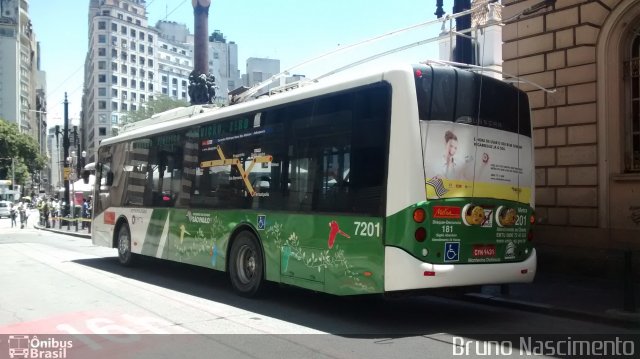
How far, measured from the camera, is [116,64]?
122188 mm

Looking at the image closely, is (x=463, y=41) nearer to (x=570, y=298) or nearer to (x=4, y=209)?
(x=570, y=298)

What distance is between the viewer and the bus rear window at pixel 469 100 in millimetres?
7062

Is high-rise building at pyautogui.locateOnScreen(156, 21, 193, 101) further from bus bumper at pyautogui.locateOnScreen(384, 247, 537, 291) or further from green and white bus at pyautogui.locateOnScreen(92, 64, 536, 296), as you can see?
bus bumper at pyautogui.locateOnScreen(384, 247, 537, 291)

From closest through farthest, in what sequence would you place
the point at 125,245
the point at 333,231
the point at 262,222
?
the point at 333,231 < the point at 262,222 < the point at 125,245

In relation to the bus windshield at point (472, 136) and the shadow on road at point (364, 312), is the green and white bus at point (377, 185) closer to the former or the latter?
the bus windshield at point (472, 136)

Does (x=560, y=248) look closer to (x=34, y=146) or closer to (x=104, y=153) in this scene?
(x=104, y=153)

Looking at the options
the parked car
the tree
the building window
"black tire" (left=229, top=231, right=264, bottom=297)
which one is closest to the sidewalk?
the building window

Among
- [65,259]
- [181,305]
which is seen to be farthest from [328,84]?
[65,259]

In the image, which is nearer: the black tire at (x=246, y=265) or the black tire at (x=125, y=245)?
the black tire at (x=246, y=265)

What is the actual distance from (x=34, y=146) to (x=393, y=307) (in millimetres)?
102675

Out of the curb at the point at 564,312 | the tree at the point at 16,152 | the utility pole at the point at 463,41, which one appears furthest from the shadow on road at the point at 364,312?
the tree at the point at 16,152

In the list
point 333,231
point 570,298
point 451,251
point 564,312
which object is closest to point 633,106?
point 570,298

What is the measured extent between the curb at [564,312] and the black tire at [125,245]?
8.21 metres

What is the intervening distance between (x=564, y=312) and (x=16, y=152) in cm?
9825
